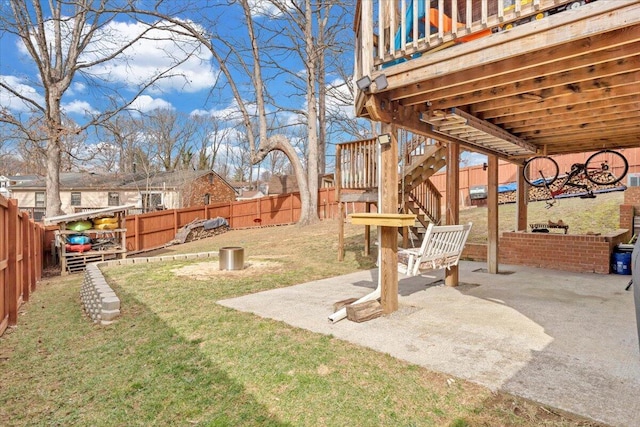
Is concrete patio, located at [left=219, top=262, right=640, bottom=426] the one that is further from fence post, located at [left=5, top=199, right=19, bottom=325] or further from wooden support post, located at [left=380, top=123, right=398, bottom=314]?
fence post, located at [left=5, top=199, right=19, bottom=325]

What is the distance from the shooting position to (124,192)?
79.8 feet

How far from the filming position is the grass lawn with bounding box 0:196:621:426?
7.02ft

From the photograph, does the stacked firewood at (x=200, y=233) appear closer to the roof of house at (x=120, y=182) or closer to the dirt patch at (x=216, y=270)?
the dirt patch at (x=216, y=270)

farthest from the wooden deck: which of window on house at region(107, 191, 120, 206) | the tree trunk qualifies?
window on house at region(107, 191, 120, 206)

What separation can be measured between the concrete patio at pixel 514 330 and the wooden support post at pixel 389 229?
9.9 inches

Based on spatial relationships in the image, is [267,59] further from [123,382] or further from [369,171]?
[123,382]

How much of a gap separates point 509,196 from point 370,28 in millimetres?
14791

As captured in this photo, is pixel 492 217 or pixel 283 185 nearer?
pixel 492 217

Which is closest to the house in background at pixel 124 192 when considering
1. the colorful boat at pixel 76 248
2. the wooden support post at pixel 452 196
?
the colorful boat at pixel 76 248

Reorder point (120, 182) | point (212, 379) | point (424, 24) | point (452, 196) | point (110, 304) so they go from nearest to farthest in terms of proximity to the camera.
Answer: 1. point (212, 379)
2. point (424, 24)
3. point (110, 304)
4. point (452, 196)
5. point (120, 182)

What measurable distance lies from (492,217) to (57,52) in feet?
53.4

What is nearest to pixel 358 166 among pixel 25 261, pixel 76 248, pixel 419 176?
pixel 419 176

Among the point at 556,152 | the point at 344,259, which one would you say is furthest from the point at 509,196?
the point at 344,259

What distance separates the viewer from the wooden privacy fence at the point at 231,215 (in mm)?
13500
